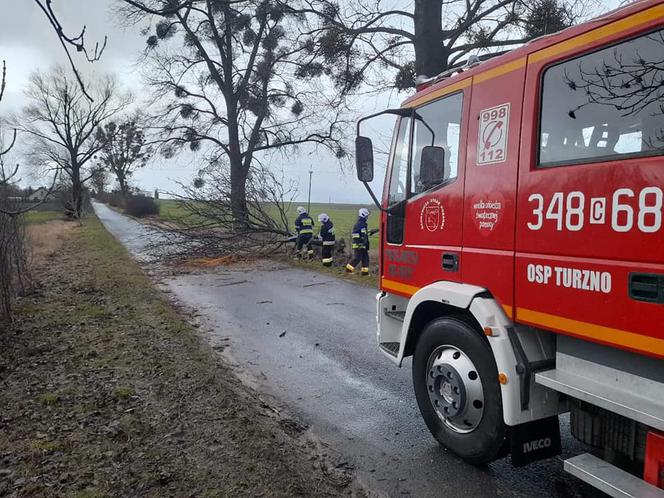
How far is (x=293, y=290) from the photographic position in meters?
10.8

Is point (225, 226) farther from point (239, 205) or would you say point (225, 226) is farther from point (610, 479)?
point (610, 479)

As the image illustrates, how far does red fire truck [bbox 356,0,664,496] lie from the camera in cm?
224

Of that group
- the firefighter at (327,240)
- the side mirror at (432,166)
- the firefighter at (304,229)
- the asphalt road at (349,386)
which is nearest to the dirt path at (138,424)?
the asphalt road at (349,386)

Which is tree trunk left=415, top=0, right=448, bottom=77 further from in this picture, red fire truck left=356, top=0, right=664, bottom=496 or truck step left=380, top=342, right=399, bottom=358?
truck step left=380, top=342, right=399, bottom=358

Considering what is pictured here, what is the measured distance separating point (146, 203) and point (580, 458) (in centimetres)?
5551

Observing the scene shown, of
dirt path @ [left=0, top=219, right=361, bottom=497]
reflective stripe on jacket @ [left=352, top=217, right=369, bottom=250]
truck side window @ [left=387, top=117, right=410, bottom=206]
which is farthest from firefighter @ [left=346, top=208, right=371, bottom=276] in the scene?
truck side window @ [left=387, top=117, right=410, bottom=206]

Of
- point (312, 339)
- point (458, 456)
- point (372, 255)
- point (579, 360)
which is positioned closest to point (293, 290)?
point (312, 339)

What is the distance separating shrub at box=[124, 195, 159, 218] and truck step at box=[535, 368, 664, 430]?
52.2 meters

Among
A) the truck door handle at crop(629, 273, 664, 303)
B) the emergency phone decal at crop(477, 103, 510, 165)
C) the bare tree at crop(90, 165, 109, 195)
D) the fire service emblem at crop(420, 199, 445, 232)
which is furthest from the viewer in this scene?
the bare tree at crop(90, 165, 109, 195)

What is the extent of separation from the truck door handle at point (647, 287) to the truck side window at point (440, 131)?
4.74 ft

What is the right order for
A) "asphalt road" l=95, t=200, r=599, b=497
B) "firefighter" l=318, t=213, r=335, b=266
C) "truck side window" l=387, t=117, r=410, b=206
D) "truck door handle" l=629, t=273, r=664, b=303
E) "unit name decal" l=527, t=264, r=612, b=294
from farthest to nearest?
"firefighter" l=318, t=213, r=335, b=266 < "truck side window" l=387, t=117, r=410, b=206 < "asphalt road" l=95, t=200, r=599, b=497 < "unit name decal" l=527, t=264, r=612, b=294 < "truck door handle" l=629, t=273, r=664, b=303

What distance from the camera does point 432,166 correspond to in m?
3.68

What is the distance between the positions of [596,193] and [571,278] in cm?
44

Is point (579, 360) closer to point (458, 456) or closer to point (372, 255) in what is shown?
point (458, 456)
